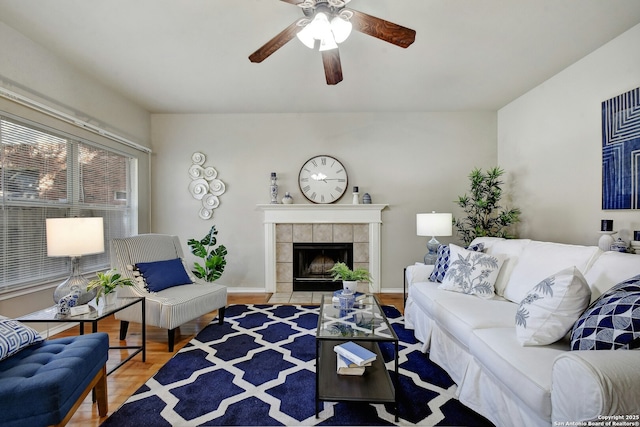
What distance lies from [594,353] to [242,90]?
3.58 m

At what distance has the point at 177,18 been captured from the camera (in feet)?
6.73

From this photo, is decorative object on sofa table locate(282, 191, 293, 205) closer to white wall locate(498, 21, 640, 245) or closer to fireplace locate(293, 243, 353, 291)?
fireplace locate(293, 243, 353, 291)

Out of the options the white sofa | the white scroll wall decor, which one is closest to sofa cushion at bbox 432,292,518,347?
the white sofa

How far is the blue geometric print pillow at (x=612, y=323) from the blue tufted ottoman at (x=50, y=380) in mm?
2228

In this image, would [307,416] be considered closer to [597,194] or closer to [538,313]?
[538,313]

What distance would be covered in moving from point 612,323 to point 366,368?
1.19 meters

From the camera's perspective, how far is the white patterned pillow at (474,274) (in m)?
2.16

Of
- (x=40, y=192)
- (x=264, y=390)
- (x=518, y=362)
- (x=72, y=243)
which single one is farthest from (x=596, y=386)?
(x=40, y=192)

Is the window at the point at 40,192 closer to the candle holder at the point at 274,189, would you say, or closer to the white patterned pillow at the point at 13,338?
the white patterned pillow at the point at 13,338

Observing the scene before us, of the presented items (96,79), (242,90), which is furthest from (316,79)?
(96,79)

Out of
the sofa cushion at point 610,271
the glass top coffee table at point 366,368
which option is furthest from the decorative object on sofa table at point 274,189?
the sofa cushion at point 610,271

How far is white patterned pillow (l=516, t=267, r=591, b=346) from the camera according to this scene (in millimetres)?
1327

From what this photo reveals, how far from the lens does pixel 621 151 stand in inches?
89.8

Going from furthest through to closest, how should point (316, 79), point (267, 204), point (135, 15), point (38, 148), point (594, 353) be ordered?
point (267, 204)
point (316, 79)
point (38, 148)
point (135, 15)
point (594, 353)
